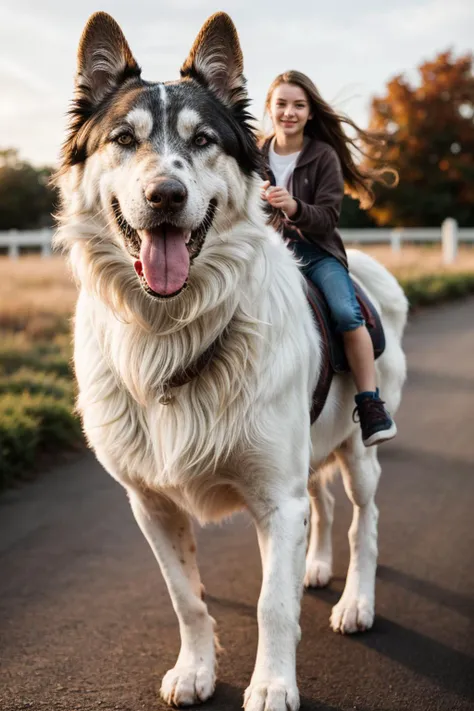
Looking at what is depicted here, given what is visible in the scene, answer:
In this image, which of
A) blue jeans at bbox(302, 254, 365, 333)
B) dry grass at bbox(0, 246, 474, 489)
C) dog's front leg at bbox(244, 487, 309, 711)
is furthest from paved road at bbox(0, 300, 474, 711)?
blue jeans at bbox(302, 254, 365, 333)

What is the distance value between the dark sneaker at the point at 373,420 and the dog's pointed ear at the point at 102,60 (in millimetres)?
1798

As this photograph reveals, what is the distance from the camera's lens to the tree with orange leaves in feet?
131

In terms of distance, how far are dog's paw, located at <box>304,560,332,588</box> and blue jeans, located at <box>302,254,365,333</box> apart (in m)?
1.32

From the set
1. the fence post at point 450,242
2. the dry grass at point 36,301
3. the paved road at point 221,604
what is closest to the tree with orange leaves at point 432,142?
the fence post at point 450,242

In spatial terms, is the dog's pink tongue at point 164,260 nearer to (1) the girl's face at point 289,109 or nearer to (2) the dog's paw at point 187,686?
(1) the girl's face at point 289,109

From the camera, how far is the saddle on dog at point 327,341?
395 centimetres

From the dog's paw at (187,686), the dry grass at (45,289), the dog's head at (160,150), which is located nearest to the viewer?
the dog's head at (160,150)

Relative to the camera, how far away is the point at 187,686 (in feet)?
11.4

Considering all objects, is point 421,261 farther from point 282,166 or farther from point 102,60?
point 102,60

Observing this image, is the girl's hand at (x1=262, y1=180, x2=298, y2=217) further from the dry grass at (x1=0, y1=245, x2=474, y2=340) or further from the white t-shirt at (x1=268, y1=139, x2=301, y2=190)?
the dry grass at (x1=0, y1=245, x2=474, y2=340)

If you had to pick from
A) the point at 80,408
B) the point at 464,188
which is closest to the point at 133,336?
the point at 80,408

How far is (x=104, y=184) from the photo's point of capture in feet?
11.0

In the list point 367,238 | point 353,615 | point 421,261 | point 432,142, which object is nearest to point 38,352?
point 353,615

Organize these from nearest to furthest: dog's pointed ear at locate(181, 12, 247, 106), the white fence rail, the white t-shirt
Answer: dog's pointed ear at locate(181, 12, 247, 106) → the white t-shirt → the white fence rail
